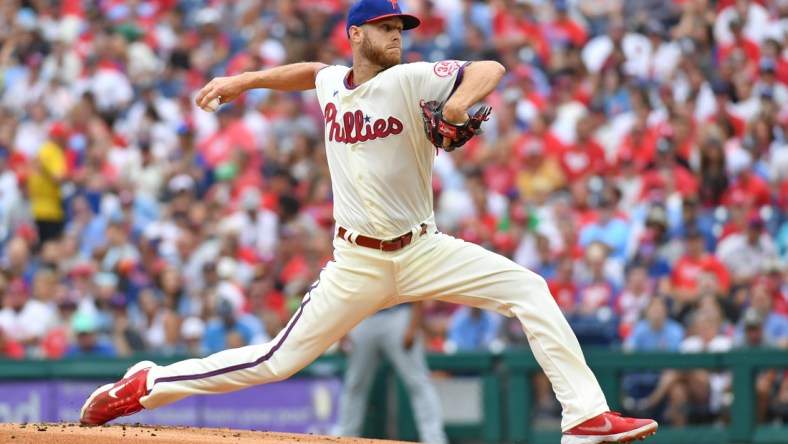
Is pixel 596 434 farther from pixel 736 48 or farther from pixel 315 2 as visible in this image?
pixel 315 2

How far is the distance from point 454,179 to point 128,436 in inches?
304

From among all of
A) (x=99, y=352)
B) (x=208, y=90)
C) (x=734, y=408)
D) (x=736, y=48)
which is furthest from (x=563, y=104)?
(x=208, y=90)

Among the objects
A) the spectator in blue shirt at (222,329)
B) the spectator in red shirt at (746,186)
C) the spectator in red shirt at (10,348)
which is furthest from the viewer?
the spectator in red shirt at (10,348)

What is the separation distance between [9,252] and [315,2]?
199 inches

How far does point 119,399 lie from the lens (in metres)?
6.21

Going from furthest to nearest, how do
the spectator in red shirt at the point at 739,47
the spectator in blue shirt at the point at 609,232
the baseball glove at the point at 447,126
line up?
the spectator in red shirt at the point at 739,47, the spectator in blue shirt at the point at 609,232, the baseball glove at the point at 447,126

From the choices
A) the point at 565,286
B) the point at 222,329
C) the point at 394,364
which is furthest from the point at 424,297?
the point at 222,329

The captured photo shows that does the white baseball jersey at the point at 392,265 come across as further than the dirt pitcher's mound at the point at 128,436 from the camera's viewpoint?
No

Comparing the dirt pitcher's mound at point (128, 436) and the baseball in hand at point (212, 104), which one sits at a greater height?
Result: the baseball in hand at point (212, 104)

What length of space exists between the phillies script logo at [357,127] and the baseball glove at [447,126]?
26cm

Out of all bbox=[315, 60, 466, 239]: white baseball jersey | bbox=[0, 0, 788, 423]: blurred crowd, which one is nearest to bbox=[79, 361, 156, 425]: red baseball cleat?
bbox=[315, 60, 466, 239]: white baseball jersey

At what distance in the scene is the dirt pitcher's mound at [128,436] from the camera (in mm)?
5898

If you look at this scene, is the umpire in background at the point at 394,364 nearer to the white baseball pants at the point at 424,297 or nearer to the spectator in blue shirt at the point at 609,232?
the spectator in blue shirt at the point at 609,232

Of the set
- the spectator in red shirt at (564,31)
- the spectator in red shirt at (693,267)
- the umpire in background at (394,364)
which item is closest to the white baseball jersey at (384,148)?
the umpire in background at (394,364)
